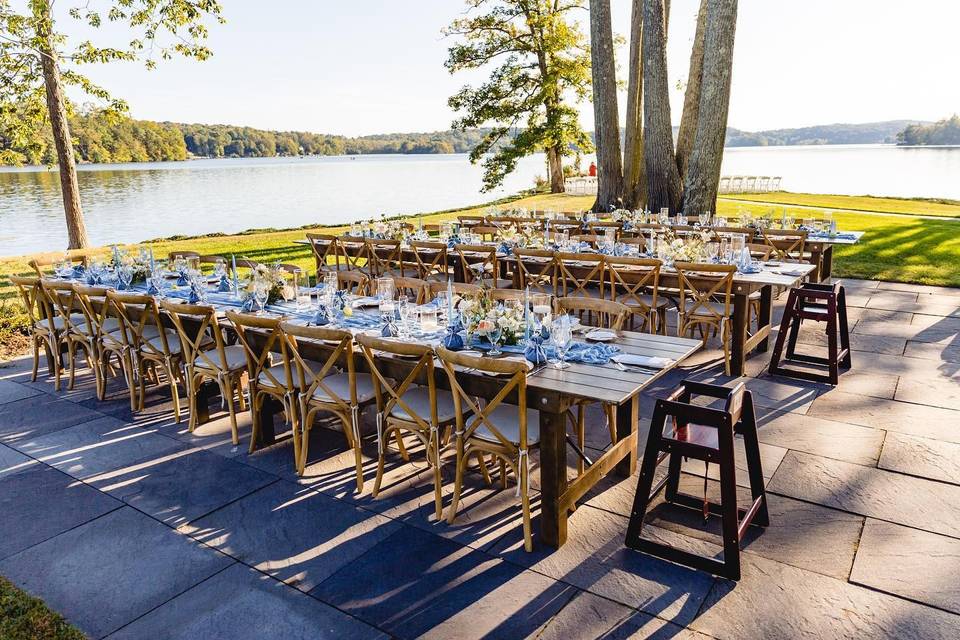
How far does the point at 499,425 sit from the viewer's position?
348cm

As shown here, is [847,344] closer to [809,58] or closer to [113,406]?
[113,406]

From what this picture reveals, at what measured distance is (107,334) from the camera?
5.55m

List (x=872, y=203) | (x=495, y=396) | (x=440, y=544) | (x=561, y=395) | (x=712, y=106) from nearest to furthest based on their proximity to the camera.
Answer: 1. (x=561, y=395)
2. (x=495, y=396)
3. (x=440, y=544)
4. (x=712, y=106)
5. (x=872, y=203)

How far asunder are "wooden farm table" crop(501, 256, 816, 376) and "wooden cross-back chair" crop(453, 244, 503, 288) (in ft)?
8.00

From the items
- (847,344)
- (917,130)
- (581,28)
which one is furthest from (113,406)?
(917,130)

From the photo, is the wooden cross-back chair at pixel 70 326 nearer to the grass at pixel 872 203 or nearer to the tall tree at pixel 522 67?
the grass at pixel 872 203

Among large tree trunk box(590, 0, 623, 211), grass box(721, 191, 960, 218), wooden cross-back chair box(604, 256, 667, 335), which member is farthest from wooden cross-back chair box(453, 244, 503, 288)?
grass box(721, 191, 960, 218)

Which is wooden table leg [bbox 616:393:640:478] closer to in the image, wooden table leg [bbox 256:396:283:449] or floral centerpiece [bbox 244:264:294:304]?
wooden table leg [bbox 256:396:283:449]

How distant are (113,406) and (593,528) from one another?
4.13 metres

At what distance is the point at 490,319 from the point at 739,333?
9.85 feet

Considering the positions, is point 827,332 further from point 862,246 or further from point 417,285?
point 862,246

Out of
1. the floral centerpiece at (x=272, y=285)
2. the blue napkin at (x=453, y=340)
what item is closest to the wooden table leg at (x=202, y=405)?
the floral centerpiece at (x=272, y=285)

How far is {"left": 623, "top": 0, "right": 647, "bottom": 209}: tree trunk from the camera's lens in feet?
44.4

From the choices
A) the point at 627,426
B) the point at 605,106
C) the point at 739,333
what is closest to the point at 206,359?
the point at 627,426
